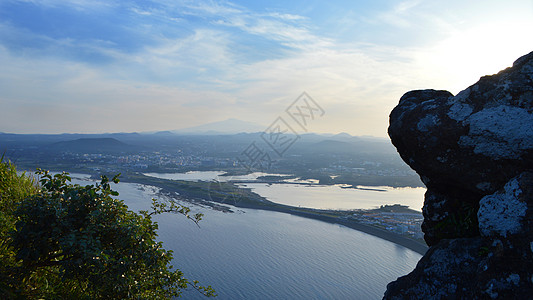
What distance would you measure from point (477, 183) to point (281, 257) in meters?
19.7

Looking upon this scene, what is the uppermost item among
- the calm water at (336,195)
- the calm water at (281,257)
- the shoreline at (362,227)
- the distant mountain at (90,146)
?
the distant mountain at (90,146)

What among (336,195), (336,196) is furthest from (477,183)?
(336,195)

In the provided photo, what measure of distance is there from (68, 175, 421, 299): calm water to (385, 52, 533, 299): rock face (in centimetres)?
1417

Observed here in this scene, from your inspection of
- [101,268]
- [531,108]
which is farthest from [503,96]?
[101,268]

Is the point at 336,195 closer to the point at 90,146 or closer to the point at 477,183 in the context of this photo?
the point at 477,183

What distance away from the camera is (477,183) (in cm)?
256

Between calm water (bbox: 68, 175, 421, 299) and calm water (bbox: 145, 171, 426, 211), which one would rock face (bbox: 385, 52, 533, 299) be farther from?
calm water (bbox: 145, 171, 426, 211)

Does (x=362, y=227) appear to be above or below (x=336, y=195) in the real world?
below

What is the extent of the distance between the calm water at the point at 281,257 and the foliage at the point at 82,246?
12.6 meters

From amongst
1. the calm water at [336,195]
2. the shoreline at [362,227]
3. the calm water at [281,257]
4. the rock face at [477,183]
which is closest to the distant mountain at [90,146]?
the calm water at [336,195]

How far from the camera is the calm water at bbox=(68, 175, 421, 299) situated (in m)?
16.7

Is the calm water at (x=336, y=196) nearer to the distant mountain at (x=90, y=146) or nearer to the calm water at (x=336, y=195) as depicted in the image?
the calm water at (x=336, y=195)

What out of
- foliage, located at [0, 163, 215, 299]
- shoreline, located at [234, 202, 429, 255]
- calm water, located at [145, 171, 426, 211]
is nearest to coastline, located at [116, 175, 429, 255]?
shoreline, located at [234, 202, 429, 255]

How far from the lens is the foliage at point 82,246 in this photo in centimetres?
300
